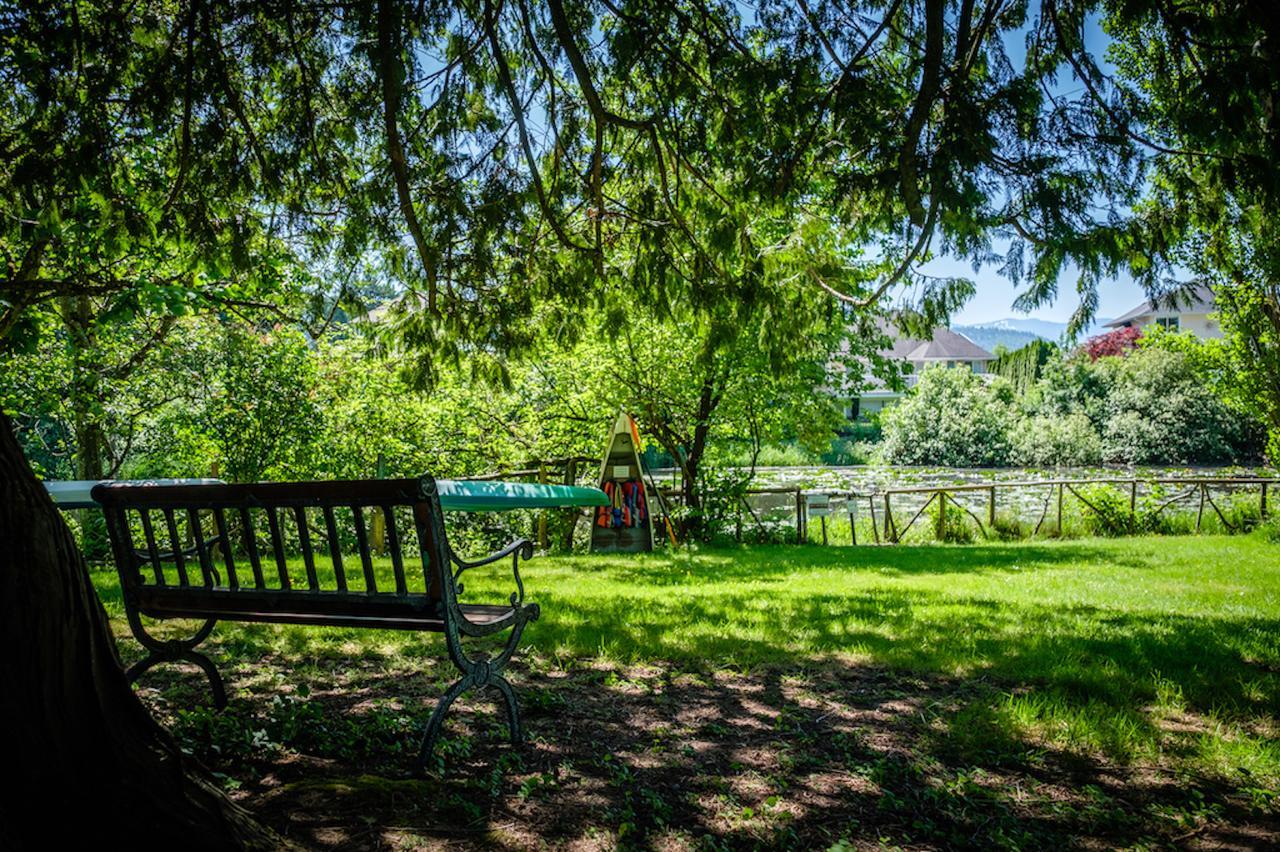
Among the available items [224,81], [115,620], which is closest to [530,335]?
[224,81]

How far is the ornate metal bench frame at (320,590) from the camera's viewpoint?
2770mm

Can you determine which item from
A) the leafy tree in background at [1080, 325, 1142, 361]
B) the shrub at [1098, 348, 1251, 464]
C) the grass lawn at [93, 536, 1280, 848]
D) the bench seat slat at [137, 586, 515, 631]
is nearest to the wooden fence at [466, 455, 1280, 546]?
the grass lawn at [93, 536, 1280, 848]

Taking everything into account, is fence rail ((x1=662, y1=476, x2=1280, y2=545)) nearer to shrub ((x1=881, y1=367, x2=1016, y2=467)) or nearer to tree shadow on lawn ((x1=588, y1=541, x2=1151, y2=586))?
tree shadow on lawn ((x1=588, y1=541, x2=1151, y2=586))

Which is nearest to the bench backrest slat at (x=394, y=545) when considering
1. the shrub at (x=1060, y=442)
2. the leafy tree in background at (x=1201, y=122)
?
the leafy tree in background at (x=1201, y=122)

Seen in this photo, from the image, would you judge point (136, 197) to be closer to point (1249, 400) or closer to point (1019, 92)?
point (1019, 92)

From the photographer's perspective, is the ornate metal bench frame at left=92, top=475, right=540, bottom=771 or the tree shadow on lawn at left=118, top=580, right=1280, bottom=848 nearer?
the tree shadow on lawn at left=118, top=580, right=1280, bottom=848

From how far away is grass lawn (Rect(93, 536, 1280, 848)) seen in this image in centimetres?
243

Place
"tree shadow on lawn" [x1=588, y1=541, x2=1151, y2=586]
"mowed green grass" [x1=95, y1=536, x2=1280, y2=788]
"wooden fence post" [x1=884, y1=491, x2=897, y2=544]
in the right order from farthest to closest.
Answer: "wooden fence post" [x1=884, y1=491, x2=897, y2=544]
"tree shadow on lawn" [x1=588, y1=541, x2=1151, y2=586]
"mowed green grass" [x1=95, y1=536, x2=1280, y2=788]

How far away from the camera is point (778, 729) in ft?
10.8

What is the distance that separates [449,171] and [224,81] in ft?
5.25

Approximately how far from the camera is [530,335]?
7012 millimetres

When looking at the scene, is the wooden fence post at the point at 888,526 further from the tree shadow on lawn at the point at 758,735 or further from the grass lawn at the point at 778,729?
the tree shadow on lawn at the point at 758,735

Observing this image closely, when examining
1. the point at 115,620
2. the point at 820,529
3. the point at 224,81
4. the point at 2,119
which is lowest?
the point at 820,529

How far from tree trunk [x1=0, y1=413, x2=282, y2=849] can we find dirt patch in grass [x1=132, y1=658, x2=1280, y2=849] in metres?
0.44
